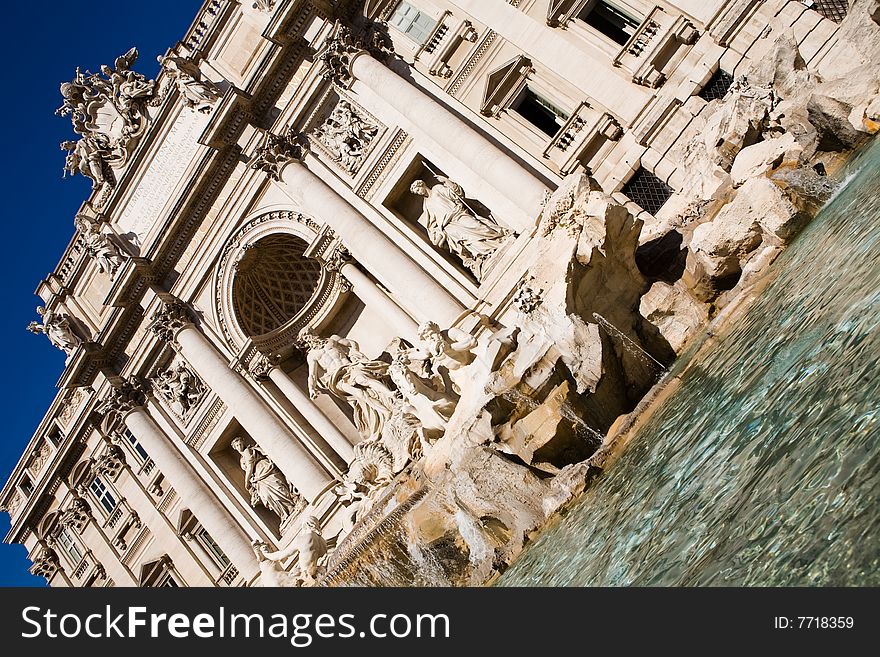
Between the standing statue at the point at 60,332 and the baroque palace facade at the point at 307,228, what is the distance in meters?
0.08

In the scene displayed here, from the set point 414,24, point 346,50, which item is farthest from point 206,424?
point 414,24

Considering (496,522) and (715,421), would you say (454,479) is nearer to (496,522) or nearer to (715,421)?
(496,522)

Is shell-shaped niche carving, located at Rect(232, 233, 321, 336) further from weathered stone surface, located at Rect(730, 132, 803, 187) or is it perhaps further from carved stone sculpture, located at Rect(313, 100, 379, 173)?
weathered stone surface, located at Rect(730, 132, 803, 187)

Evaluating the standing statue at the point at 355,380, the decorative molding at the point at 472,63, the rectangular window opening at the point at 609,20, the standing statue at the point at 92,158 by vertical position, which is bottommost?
the standing statue at the point at 355,380

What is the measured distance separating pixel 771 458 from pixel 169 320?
68.9 ft

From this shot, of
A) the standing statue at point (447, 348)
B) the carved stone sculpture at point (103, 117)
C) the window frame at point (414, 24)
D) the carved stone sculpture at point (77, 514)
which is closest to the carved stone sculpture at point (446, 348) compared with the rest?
the standing statue at point (447, 348)

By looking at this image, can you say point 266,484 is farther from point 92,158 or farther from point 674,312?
point 674,312

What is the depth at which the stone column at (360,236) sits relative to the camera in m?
19.1

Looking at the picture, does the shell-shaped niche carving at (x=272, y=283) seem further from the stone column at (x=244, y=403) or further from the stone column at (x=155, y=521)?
the stone column at (x=155, y=521)

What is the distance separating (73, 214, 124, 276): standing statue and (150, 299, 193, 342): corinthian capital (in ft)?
6.76

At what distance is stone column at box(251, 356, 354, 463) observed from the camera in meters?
21.7

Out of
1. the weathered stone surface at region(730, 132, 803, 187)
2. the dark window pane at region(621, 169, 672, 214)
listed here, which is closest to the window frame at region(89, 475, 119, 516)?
the dark window pane at region(621, 169, 672, 214)
